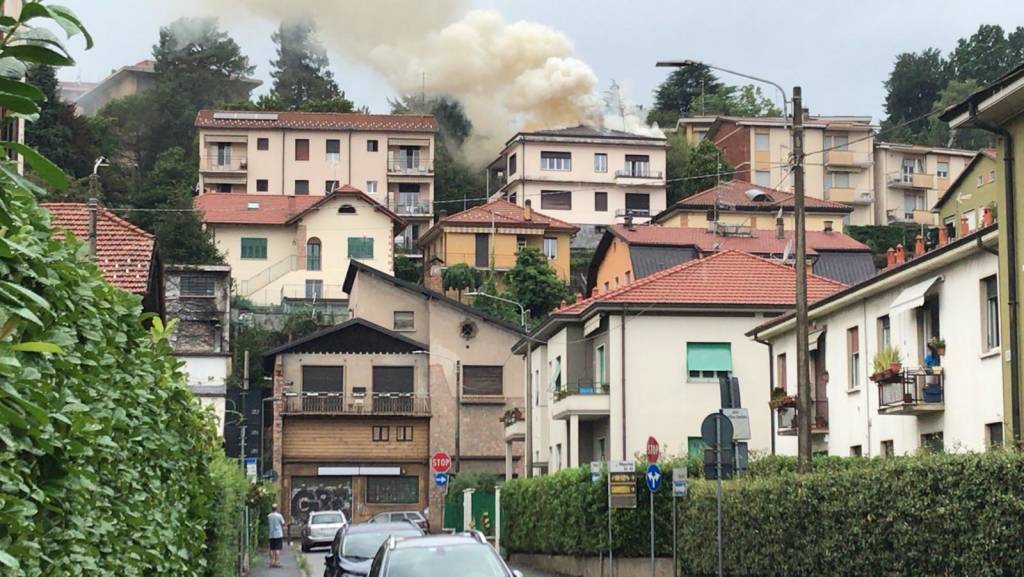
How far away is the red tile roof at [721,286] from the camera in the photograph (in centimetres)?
4953

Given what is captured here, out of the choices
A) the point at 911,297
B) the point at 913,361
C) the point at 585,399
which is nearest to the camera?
the point at 911,297

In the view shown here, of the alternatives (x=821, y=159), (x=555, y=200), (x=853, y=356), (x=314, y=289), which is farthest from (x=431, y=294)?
(x=821, y=159)

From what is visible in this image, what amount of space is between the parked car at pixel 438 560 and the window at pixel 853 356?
2083cm

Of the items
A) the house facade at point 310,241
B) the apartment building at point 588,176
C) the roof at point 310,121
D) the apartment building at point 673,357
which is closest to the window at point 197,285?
the house facade at point 310,241

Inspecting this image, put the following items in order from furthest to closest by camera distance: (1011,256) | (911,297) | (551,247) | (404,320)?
1. (551,247)
2. (404,320)
3. (911,297)
4. (1011,256)

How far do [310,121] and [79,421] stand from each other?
348 ft

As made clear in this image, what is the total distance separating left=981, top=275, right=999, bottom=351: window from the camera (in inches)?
1144

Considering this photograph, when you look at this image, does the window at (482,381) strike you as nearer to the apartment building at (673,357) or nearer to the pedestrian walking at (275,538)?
the apartment building at (673,357)

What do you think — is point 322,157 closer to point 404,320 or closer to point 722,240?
point 404,320

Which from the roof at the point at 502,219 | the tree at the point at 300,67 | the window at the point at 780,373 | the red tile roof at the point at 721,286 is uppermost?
the tree at the point at 300,67

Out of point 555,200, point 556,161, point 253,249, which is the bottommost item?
point 253,249

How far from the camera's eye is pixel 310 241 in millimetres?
98375

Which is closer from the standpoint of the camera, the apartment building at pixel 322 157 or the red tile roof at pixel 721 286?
the red tile roof at pixel 721 286

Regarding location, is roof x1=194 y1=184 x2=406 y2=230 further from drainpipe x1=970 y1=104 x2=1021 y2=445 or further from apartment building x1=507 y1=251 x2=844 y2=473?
drainpipe x1=970 y1=104 x2=1021 y2=445
